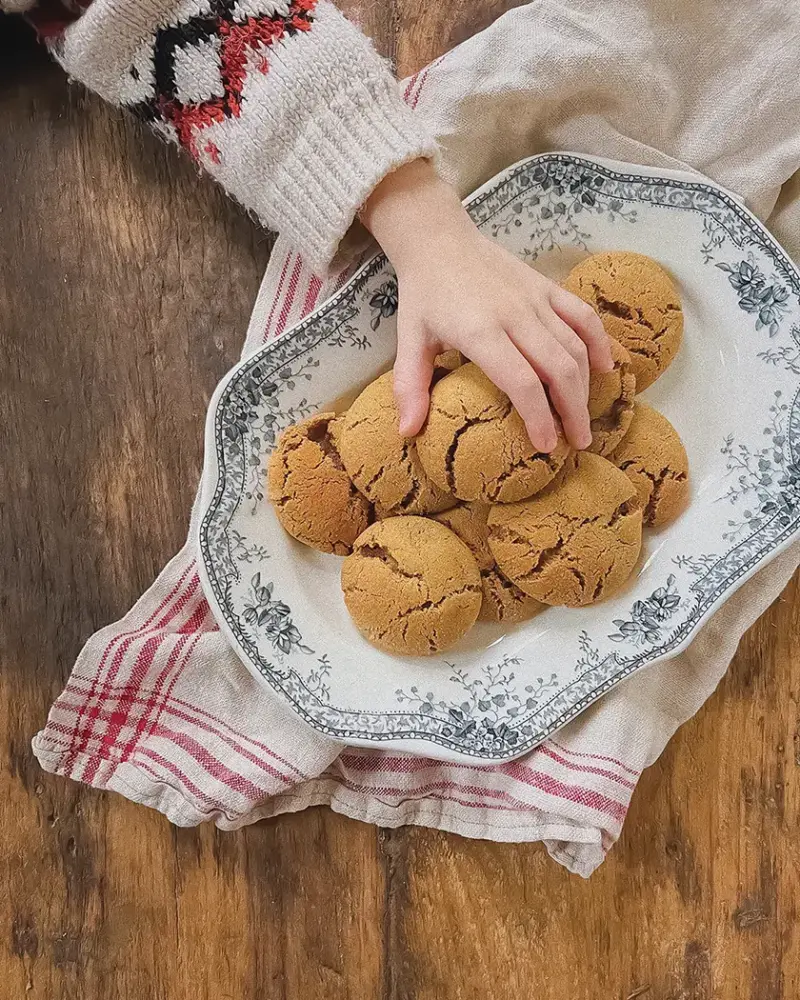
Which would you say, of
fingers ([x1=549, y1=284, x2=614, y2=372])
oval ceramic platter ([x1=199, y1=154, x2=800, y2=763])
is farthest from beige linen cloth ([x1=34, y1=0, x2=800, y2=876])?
fingers ([x1=549, y1=284, x2=614, y2=372])

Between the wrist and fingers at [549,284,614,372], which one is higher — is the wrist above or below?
above

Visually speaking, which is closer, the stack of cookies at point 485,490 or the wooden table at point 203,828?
the stack of cookies at point 485,490

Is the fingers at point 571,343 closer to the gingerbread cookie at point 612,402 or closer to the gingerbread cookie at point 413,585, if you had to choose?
the gingerbread cookie at point 612,402

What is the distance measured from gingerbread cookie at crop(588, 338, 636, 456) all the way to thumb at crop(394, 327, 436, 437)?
0.13 metres

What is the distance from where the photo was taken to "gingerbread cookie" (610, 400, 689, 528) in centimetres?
77

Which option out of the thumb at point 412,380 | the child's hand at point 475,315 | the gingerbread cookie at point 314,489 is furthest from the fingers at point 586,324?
the gingerbread cookie at point 314,489

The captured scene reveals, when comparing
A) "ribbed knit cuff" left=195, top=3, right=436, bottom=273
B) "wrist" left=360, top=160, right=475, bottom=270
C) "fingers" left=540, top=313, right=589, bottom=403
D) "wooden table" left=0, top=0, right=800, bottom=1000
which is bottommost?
"wooden table" left=0, top=0, right=800, bottom=1000

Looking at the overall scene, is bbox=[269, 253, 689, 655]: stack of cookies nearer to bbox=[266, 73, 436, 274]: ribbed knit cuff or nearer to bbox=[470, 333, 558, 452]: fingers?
bbox=[470, 333, 558, 452]: fingers

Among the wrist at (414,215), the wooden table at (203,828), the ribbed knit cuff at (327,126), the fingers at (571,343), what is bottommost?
the wooden table at (203,828)

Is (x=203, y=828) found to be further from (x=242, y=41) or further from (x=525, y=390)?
(x=242, y=41)

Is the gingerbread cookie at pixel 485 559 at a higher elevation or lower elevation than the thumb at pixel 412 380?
lower

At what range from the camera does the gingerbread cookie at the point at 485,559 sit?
0.78 meters

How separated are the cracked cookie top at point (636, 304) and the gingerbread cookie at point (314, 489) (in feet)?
0.82

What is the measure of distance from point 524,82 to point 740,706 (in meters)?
0.59
